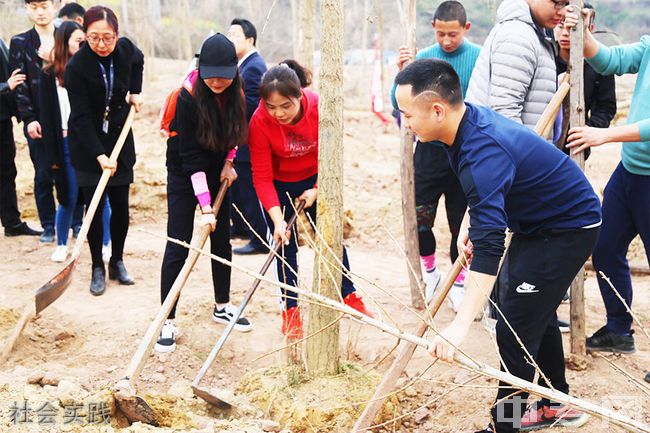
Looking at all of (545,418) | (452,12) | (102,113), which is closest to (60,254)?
(102,113)

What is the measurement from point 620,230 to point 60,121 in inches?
161

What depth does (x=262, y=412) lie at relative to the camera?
3439 mm

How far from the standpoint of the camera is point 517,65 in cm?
379

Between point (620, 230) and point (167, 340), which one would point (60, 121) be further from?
point (620, 230)

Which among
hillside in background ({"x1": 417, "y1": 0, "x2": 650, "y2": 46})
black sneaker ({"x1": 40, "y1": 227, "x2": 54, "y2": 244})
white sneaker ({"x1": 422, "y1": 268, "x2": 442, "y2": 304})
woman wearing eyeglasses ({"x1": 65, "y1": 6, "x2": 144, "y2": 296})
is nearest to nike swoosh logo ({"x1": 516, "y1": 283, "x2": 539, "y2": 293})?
white sneaker ({"x1": 422, "y1": 268, "x2": 442, "y2": 304})

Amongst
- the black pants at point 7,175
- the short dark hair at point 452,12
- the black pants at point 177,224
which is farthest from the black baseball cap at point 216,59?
the black pants at point 7,175

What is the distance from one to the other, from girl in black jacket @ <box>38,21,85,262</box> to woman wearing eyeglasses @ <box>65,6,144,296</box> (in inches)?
16.9

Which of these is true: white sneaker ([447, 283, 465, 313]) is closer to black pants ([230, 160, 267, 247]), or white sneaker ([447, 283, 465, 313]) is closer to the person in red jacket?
the person in red jacket

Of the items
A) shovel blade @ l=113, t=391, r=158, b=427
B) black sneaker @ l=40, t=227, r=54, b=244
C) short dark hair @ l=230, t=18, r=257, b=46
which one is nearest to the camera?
shovel blade @ l=113, t=391, r=158, b=427

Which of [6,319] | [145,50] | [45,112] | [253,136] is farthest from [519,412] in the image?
[145,50]

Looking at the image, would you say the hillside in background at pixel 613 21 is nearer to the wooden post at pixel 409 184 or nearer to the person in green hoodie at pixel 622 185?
the wooden post at pixel 409 184

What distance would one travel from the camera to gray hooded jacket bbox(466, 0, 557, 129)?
3.78m

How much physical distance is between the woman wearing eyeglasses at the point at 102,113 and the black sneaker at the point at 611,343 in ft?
10.5

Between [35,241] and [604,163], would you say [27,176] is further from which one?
[604,163]
